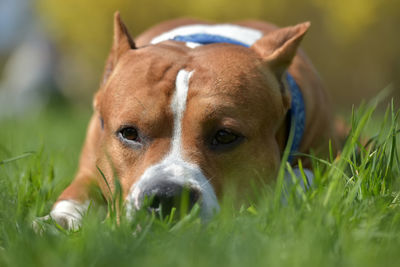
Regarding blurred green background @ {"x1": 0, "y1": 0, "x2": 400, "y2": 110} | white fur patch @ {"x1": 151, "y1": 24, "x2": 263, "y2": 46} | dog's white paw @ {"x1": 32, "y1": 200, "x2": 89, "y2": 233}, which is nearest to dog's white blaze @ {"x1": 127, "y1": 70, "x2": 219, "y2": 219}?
dog's white paw @ {"x1": 32, "y1": 200, "x2": 89, "y2": 233}

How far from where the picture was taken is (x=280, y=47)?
3.19 metres

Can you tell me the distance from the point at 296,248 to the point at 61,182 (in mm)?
1873

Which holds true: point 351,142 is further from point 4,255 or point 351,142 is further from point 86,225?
point 4,255

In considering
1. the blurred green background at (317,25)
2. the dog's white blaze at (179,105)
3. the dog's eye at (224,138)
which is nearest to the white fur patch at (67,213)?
the dog's white blaze at (179,105)

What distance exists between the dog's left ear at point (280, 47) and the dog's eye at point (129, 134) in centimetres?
81

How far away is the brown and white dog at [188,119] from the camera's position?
250 centimetres

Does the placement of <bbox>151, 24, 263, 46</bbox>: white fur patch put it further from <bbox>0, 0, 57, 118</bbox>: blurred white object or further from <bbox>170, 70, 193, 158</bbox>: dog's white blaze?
<bbox>0, 0, 57, 118</bbox>: blurred white object

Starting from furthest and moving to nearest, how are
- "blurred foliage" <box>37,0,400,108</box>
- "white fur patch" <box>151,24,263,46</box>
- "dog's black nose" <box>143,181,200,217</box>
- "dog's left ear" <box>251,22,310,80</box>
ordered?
"blurred foliage" <box>37,0,400,108</box> < "white fur patch" <box>151,24,263,46</box> < "dog's left ear" <box>251,22,310,80</box> < "dog's black nose" <box>143,181,200,217</box>

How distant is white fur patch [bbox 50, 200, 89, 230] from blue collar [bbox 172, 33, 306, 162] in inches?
42.9

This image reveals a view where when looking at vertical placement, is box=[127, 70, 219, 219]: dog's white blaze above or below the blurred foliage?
above

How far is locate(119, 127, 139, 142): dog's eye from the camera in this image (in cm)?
274

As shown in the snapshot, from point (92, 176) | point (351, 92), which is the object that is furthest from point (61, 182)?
point (351, 92)

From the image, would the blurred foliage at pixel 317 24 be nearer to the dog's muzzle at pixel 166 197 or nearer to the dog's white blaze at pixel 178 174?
the dog's white blaze at pixel 178 174

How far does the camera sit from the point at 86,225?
6.84 feet
